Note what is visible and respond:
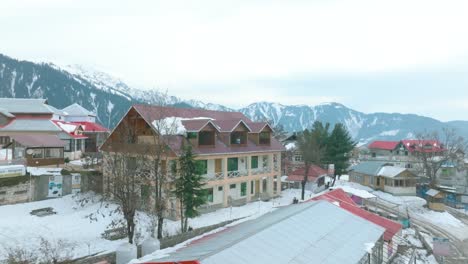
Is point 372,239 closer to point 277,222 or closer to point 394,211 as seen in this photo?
point 277,222

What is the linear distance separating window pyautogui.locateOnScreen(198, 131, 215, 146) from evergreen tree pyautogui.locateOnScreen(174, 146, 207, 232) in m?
5.77

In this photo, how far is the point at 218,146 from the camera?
32656mm

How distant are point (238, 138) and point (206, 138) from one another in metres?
4.30

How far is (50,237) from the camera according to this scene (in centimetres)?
2211

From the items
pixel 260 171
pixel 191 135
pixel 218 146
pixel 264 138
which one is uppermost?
pixel 191 135

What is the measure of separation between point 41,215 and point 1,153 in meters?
15.8

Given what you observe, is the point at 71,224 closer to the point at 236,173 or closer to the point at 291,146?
the point at 236,173

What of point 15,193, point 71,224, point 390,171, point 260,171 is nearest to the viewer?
point 71,224

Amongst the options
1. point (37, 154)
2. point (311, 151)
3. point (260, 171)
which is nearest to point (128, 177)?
point (260, 171)

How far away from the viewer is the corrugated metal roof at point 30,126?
2007 inches

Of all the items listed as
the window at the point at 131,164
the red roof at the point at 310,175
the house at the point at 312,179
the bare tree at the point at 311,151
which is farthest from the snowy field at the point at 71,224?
the house at the point at 312,179

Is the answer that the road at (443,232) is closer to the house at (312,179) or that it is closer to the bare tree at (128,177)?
the house at (312,179)

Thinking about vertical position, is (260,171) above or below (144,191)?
above

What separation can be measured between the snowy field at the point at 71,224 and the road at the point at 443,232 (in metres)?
15.5
